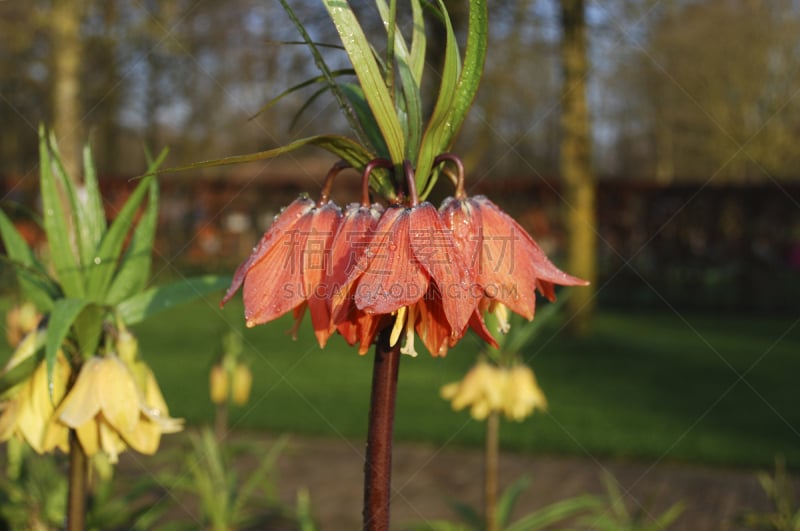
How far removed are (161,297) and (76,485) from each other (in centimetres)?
25

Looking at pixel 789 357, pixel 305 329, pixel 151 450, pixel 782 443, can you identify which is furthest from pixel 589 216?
pixel 151 450

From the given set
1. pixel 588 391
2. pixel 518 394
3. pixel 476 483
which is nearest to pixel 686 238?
pixel 588 391

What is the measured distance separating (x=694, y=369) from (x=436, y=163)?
20.3 feet

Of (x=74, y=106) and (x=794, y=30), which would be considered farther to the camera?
(x=794, y=30)

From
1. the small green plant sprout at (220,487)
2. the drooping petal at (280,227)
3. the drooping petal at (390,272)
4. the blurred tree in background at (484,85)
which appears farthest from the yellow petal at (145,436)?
the blurred tree in background at (484,85)

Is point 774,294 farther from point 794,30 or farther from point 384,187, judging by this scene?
point 384,187

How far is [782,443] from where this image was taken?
448cm

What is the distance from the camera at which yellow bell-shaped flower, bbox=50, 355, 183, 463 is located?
100cm

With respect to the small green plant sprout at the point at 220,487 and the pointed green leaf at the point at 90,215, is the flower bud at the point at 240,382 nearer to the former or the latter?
the small green plant sprout at the point at 220,487

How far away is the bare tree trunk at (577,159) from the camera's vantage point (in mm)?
8055

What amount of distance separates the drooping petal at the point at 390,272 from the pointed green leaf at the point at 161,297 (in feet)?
1.25

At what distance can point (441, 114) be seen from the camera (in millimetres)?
807

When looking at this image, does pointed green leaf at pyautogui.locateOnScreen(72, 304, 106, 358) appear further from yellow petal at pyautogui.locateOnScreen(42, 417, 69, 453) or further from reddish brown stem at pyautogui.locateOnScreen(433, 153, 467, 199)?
reddish brown stem at pyautogui.locateOnScreen(433, 153, 467, 199)

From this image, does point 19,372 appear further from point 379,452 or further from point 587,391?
point 587,391
